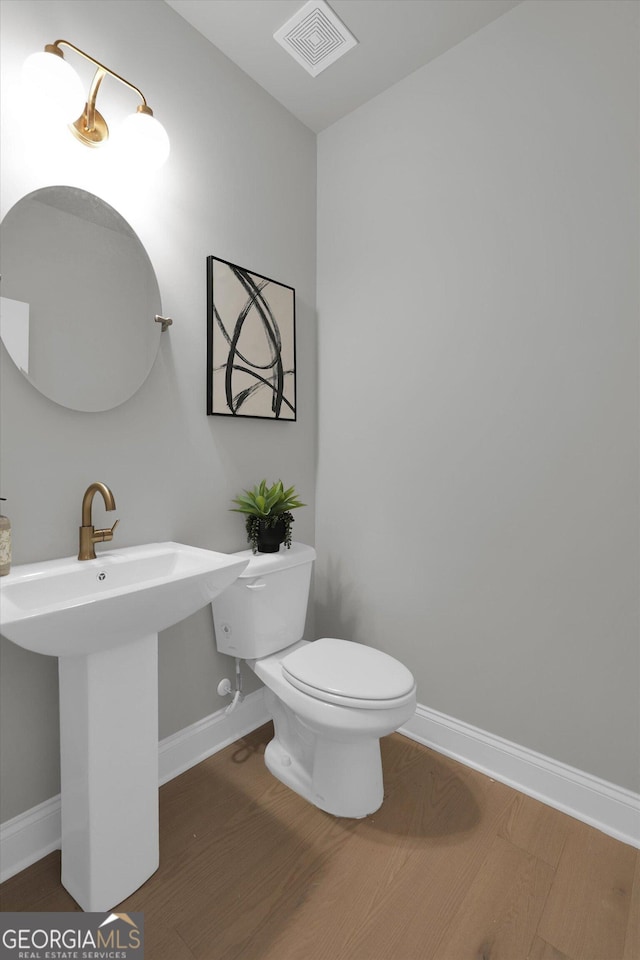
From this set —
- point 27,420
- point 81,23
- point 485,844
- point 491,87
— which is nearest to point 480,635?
point 485,844

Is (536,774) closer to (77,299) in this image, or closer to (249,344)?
(249,344)

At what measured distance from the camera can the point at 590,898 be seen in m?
1.25

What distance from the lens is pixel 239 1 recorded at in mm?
1604

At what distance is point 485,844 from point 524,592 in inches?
30.0

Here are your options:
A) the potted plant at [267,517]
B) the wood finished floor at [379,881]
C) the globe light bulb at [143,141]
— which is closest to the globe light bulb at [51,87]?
the globe light bulb at [143,141]

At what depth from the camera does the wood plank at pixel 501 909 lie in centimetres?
112

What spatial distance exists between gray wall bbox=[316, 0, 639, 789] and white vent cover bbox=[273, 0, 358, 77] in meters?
0.30

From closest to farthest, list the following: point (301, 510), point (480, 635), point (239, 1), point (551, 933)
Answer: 1. point (551, 933)
2. point (239, 1)
3. point (480, 635)
4. point (301, 510)

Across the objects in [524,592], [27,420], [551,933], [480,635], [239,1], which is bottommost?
[551,933]

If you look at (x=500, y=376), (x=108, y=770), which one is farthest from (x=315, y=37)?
(x=108, y=770)

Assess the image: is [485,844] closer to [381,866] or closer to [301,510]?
[381,866]

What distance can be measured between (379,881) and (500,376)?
1.57m

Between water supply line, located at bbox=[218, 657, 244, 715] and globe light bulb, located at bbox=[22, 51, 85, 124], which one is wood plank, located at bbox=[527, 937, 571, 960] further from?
globe light bulb, located at bbox=[22, 51, 85, 124]

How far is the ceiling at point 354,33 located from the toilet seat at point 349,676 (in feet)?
7.18
